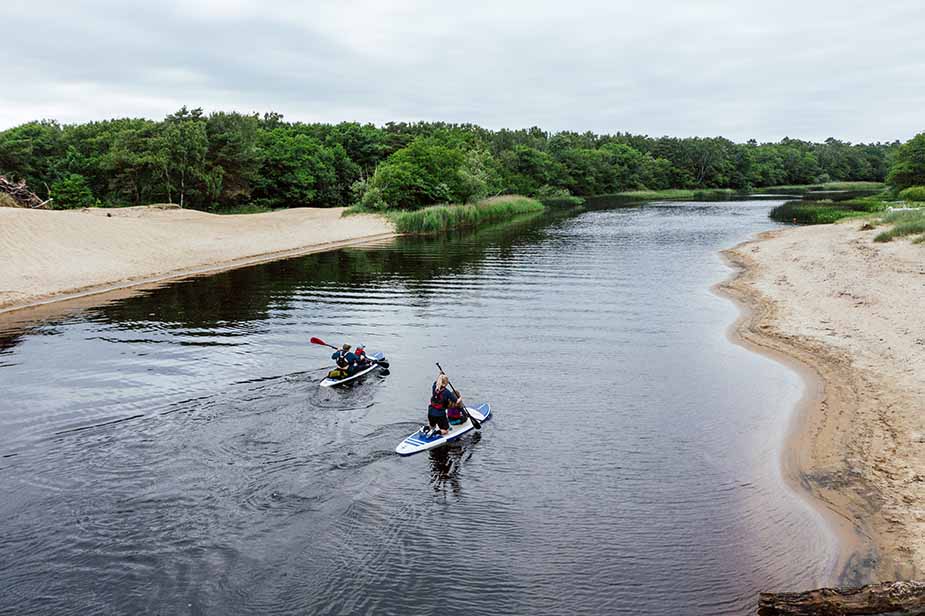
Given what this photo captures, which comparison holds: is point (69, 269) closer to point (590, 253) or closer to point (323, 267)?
point (323, 267)

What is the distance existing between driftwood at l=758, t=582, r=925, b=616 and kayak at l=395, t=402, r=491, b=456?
9.45 metres

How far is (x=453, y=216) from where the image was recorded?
80.0 m

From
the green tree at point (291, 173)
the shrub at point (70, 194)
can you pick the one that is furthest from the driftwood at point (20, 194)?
the green tree at point (291, 173)

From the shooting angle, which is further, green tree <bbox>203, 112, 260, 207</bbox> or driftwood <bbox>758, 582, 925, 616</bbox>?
green tree <bbox>203, 112, 260, 207</bbox>

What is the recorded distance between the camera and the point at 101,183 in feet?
266

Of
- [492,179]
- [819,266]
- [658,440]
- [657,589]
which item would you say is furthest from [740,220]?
[657,589]

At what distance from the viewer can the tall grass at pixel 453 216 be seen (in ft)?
244

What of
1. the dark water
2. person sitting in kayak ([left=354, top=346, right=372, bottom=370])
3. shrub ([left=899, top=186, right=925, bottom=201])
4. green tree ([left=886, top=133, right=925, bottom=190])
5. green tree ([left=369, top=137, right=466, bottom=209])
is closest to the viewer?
the dark water

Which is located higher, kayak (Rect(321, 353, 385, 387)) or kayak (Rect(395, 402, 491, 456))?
kayak (Rect(321, 353, 385, 387))

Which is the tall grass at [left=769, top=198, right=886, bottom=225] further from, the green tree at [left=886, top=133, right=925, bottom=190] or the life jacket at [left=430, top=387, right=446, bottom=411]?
the life jacket at [left=430, top=387, right=446, bottom=411]

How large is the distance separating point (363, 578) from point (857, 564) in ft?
29.9

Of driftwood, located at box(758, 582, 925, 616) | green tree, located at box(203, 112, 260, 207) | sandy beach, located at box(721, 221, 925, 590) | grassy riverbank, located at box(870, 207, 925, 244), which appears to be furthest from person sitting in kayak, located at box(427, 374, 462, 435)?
green tree, located at box(203, 112, 260, 207)

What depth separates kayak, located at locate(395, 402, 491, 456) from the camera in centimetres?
1675

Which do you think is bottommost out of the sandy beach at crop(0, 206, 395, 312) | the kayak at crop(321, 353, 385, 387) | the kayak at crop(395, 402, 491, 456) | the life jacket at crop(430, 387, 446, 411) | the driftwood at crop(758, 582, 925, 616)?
the driftwood at crop(758, 582, 925, 616)
